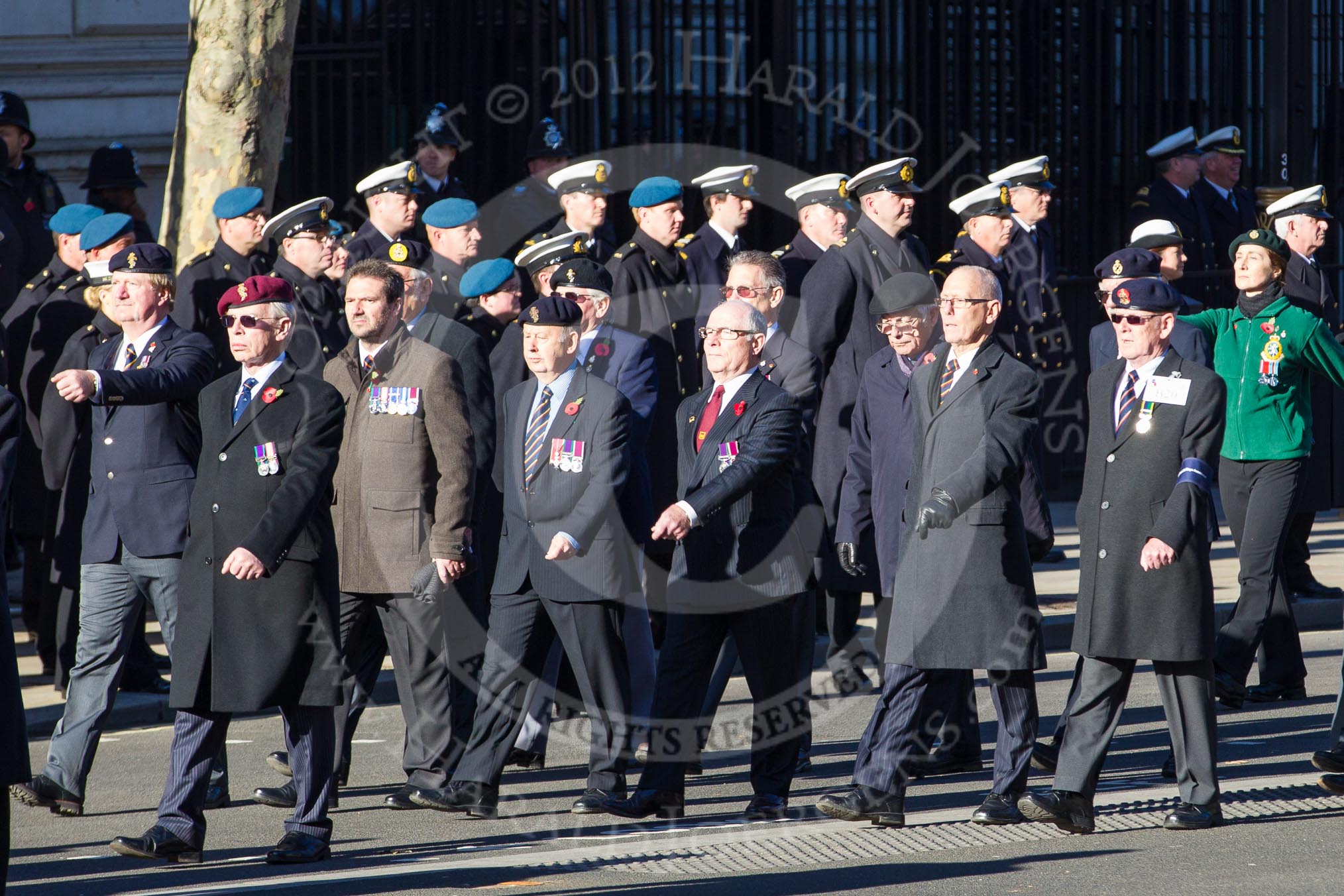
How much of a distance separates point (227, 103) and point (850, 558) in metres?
5.13

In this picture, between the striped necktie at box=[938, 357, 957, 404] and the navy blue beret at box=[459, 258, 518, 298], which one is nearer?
the striped necktie at box=[938, 357, 957, 404]

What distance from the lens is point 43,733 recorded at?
26.6 feet

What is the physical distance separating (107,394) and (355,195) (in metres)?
6.46

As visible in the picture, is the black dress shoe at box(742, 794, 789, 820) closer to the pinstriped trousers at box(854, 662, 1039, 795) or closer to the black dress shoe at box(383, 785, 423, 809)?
the pinstriped trousers at box(854, 662, 1039, 795)

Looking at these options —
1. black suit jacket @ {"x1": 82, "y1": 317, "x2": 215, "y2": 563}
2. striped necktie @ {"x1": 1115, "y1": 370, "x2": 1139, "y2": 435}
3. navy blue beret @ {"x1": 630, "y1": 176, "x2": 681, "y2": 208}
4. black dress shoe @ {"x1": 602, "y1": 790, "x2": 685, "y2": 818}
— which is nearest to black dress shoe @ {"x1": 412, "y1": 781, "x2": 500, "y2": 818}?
black dress shoe @ {"x1": 602, "y1": 790, "x2": 685, "y2": 818}

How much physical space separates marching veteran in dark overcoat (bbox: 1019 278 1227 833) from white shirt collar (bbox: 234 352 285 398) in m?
2.46

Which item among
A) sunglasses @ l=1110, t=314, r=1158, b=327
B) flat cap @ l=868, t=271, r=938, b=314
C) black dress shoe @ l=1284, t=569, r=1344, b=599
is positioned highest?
flat cap @ l=868, t=271, r=938, b=314

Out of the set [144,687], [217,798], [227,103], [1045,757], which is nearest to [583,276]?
[217,798]

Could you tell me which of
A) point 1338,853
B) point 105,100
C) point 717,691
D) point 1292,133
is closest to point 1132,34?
point 1292,133

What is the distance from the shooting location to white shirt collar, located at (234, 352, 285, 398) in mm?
6238

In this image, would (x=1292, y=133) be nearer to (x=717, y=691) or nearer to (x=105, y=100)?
(x=105, y=100)

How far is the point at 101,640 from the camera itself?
267 inches

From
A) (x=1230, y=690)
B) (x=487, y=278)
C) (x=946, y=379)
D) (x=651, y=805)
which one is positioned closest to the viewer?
(x=946, y=379)

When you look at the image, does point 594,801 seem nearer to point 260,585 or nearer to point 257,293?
point 260,585
